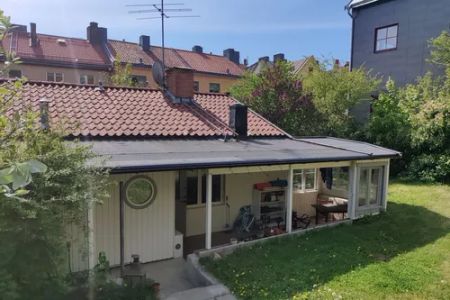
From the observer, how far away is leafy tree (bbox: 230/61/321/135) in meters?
19.7

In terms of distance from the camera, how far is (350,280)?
792cm

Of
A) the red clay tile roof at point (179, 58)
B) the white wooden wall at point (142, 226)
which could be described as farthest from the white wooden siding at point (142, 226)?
the red clay tile roof at point (179, 58)

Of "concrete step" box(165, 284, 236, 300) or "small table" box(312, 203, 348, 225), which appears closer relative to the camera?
"concrete step" box(165, 284, 236, 300)

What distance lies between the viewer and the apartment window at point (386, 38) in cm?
2062

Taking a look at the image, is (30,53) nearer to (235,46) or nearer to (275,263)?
(235,46)

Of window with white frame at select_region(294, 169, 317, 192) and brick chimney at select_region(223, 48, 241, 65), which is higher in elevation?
brick chimney at select_region(223, 48, 241, 65)

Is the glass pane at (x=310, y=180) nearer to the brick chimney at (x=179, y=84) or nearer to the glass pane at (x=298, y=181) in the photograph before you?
the glass pane at (x=298, y=181)

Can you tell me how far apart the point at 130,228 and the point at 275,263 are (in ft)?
12.4

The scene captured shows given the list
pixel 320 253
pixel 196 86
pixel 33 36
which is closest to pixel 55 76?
pixel 33 36

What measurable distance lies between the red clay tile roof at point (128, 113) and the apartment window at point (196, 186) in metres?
1.34

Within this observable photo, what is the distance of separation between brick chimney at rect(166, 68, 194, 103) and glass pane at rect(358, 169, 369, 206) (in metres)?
7.23

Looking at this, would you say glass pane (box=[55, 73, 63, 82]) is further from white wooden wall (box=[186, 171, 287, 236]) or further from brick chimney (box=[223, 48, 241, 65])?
white wooden wall (box=[186, 171, 287, 236])

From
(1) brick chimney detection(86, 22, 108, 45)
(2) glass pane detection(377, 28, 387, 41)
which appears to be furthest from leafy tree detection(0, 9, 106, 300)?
(1) brick chimney detection(86, 22, 108, 45)

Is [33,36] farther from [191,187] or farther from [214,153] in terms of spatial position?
[214,153]
